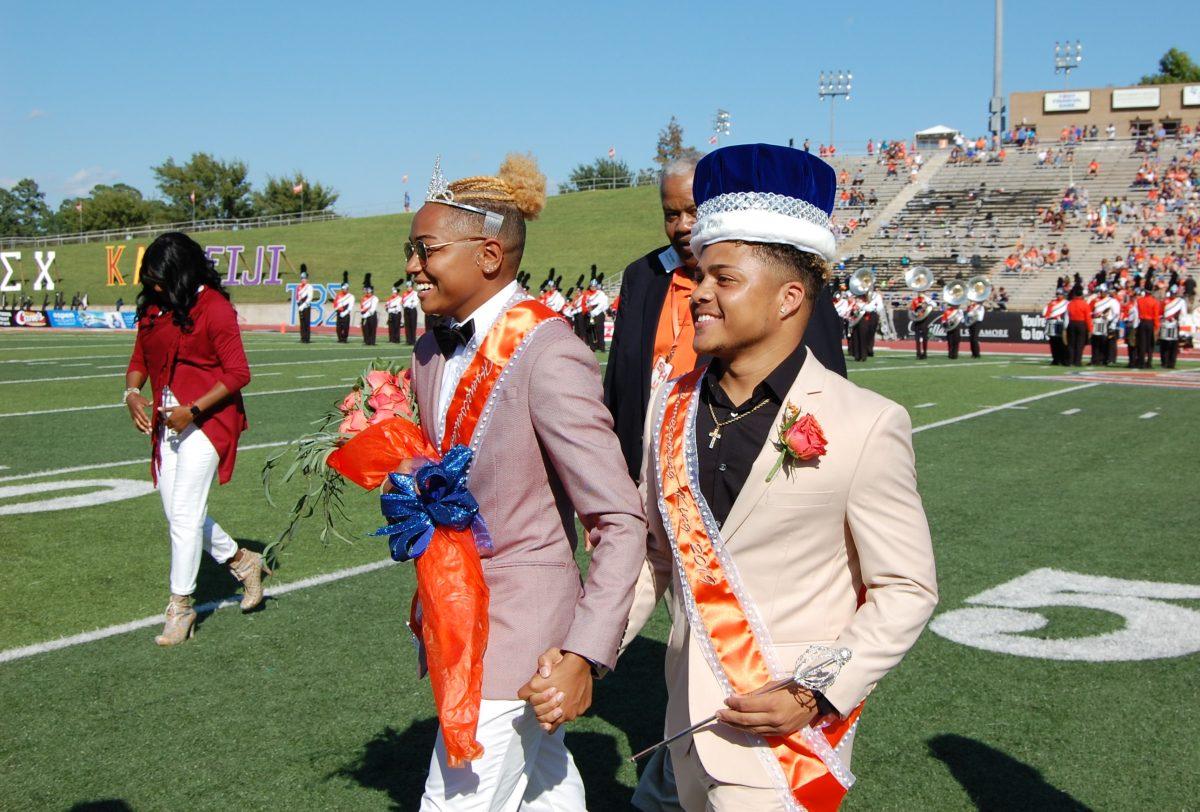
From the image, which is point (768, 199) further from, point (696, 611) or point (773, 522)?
point (696, 611)

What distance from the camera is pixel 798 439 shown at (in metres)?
2.21

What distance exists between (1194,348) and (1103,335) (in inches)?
401

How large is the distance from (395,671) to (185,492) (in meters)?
1.37

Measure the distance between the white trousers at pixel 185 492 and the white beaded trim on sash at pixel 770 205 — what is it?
3.74m

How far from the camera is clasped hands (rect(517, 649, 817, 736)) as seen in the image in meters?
2.20

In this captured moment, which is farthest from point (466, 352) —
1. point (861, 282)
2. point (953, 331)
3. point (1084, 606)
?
point (861, 282)

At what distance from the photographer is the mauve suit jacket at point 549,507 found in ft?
8.04

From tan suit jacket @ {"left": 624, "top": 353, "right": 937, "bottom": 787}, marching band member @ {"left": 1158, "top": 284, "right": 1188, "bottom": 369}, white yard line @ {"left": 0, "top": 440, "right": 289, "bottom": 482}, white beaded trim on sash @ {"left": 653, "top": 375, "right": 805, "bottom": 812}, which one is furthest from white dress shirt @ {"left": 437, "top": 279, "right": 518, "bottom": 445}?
marching band member @ {"left": 1158, "top": 284, "right": 1188, "bottom": 369}

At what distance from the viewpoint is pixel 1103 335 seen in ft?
84.1

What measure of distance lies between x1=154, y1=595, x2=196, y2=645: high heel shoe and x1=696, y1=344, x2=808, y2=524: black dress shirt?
375 centimetres

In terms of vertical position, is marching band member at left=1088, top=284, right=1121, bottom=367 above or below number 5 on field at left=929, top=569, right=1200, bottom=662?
above

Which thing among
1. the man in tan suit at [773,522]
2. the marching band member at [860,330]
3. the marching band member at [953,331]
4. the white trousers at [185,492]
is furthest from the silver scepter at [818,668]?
the marching band member at [953,331]

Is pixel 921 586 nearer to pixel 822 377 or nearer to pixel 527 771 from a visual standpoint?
pixel 822 377

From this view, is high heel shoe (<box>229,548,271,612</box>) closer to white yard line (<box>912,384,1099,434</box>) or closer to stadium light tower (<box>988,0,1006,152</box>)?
white yard line (<box>912,384,1099,434</box>)
